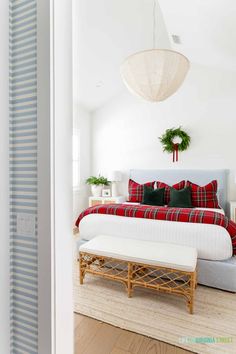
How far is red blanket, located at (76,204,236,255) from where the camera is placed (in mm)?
2508

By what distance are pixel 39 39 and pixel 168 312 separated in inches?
86.0

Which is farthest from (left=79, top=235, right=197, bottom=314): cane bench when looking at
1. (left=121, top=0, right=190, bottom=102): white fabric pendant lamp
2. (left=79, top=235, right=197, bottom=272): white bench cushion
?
(left=121, top=0, right=190, bottom=102): white fabric pendant lamp

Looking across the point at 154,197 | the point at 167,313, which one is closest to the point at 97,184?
the point at 154,197

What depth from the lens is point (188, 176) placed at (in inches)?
180

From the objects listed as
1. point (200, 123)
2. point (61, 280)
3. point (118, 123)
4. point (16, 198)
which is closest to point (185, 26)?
point (200, 123)

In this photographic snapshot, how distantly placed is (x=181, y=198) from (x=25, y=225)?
3.22 metres

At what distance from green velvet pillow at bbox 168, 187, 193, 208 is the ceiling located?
2299mm

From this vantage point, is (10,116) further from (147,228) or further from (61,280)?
(147,228)

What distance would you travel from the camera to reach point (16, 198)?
1125 millimetres

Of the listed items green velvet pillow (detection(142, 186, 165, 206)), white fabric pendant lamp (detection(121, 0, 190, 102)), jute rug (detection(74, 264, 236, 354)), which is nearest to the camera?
jute rug (detection(74, 264, 236, 354))

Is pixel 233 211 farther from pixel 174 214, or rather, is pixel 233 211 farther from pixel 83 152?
pixel 83 152

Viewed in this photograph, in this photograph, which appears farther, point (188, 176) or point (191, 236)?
point (188, 176)

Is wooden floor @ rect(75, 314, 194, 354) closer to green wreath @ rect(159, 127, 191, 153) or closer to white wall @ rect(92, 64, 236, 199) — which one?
white wall @ rect(92, 64, 236, 199)

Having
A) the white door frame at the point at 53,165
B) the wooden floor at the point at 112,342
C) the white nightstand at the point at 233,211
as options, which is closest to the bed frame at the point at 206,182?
the white nightstand at the point at 233,211
